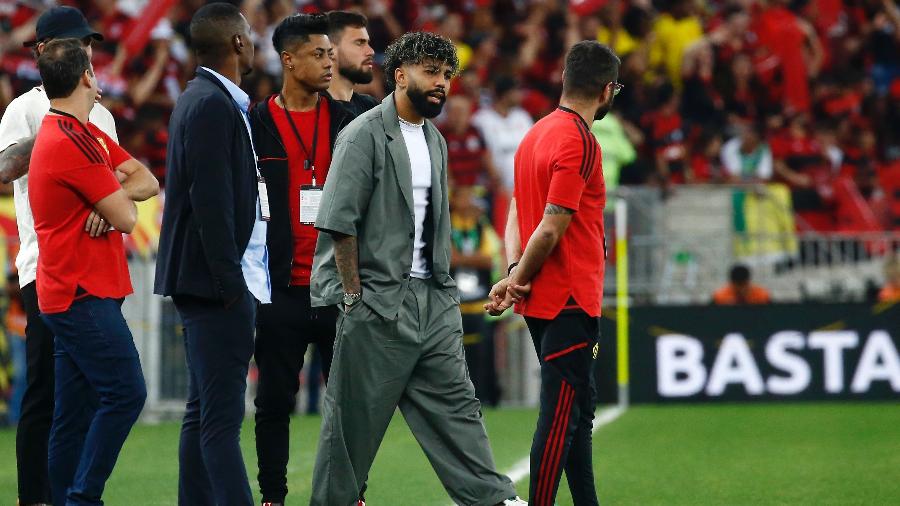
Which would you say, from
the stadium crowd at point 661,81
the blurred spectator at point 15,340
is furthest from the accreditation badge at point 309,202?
the stadium crowd at point 661,81

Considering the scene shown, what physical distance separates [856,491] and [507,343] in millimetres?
7145

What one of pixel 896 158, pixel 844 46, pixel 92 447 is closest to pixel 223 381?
pixel 92 447

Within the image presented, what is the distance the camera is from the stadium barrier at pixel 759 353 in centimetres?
1454

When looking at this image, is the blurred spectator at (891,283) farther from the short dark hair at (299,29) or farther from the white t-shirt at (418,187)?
the white t-shirt at (418,187)

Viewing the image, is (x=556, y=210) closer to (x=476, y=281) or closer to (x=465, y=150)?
(x=476, y=281)

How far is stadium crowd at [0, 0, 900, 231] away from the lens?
1692cm

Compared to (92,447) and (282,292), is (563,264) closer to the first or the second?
(282,292)

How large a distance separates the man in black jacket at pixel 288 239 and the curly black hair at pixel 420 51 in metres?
0.81

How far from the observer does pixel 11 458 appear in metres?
10.8

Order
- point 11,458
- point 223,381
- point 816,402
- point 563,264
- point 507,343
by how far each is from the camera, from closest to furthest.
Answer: point 223,381 → point 563,264 → point 11,458 → point 816,402 → point 507,343

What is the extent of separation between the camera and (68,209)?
20.8 ft

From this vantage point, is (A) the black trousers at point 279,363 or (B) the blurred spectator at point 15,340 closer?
(A) the black trousers at point 279,363

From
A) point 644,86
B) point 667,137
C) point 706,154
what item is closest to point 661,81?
point 644,86

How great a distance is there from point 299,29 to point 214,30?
85cm
